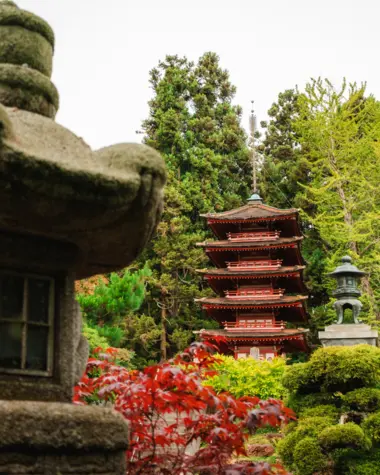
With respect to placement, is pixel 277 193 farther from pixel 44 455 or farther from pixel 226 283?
pixel 44 455

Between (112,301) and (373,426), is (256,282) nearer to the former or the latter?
(112,301)

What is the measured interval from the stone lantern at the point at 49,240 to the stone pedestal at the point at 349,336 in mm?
8567

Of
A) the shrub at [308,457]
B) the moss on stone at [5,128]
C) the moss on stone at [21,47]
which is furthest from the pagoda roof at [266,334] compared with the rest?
the moss on stone at [5,128]

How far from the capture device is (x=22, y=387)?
7.70 ft

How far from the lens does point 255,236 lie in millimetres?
22281

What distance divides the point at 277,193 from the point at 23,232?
29.8 meters

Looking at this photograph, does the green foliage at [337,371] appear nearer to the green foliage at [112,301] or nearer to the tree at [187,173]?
the green foliage at [112,301]

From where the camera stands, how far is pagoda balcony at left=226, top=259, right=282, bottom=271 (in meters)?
21.5

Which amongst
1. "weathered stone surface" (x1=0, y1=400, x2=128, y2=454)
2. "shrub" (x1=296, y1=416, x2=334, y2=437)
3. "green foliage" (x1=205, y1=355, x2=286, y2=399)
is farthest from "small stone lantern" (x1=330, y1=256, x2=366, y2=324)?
"weathered stone surface" (x1=0, y1=400, x2=128, y2=454)

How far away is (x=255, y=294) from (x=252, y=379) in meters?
5.88

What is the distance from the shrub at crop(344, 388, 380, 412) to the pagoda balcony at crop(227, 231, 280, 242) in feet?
45.8

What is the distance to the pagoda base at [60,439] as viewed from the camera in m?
2.10

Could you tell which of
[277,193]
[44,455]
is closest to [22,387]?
[44,455]

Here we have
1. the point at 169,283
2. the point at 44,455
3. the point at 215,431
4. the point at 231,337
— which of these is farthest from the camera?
the point at 169,283
